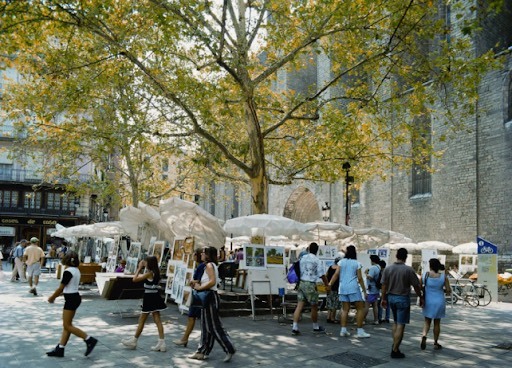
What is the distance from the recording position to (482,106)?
2242 centimetres

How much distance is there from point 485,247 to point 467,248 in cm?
445

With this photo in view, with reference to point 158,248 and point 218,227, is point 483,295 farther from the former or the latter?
point 158,248

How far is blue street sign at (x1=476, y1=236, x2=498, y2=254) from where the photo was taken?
16.3 meters

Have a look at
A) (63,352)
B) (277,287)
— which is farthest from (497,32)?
(63,352)

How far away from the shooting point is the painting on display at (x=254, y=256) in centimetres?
1175

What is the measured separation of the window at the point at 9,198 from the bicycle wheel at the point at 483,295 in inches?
1412

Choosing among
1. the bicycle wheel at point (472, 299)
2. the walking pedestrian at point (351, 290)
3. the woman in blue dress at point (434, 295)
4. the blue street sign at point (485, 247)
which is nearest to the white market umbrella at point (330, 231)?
the walking pedestrian at point (351, 290)

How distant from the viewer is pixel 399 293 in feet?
25.5

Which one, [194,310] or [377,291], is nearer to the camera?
[194,310]

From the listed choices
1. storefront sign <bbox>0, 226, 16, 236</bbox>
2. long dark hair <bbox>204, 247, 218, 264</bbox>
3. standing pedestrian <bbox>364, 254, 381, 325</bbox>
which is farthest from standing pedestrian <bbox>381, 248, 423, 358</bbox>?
storefront sign <bbox>0, 226, 16, 236</bbox>

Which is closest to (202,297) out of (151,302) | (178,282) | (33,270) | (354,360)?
(151,302)

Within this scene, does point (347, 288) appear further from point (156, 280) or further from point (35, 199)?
point (35, 199)

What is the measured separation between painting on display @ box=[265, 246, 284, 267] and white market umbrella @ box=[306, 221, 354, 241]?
1719 mm

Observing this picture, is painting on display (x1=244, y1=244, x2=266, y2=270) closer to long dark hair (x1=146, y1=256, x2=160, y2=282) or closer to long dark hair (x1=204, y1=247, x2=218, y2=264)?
long dark hair (x1=146, y1=256, x2=160, y2=282)
